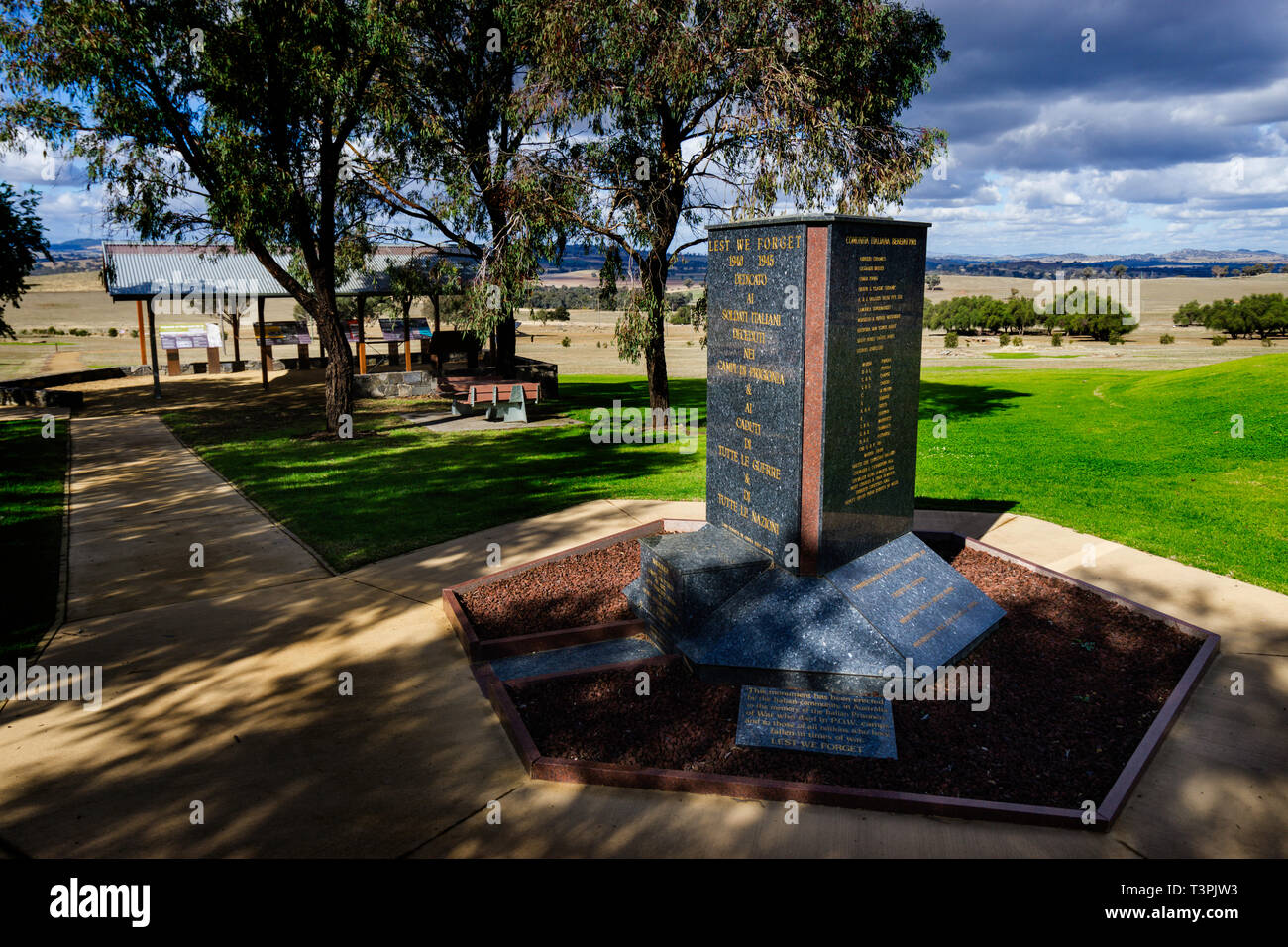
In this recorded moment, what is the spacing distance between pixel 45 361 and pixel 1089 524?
40328 mm

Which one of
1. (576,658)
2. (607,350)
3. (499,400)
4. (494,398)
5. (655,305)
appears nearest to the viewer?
(576,658)

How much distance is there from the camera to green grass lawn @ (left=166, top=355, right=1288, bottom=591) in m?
9.59

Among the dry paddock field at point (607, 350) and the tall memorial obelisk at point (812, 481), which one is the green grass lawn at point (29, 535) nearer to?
the tall memorial obelisk at point (812, 481)

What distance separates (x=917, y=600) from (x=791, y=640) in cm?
120

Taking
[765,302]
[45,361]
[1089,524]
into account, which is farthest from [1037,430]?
[45,361]

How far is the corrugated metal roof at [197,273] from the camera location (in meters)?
24.7

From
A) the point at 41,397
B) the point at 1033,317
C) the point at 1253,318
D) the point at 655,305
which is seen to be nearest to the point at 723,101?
the point at 655,305

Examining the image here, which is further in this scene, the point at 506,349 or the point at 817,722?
the point at 506,349

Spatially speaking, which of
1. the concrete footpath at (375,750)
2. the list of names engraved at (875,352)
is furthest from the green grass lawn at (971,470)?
the list of names engraved at (875,352)

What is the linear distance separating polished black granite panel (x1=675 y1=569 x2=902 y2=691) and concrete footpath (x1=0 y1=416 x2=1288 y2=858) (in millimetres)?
1209

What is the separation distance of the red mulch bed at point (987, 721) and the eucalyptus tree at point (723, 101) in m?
10.6

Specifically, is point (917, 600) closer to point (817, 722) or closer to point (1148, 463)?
point (817, 722)

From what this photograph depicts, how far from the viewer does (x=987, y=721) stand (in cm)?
532

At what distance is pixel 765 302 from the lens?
6.28 meters
